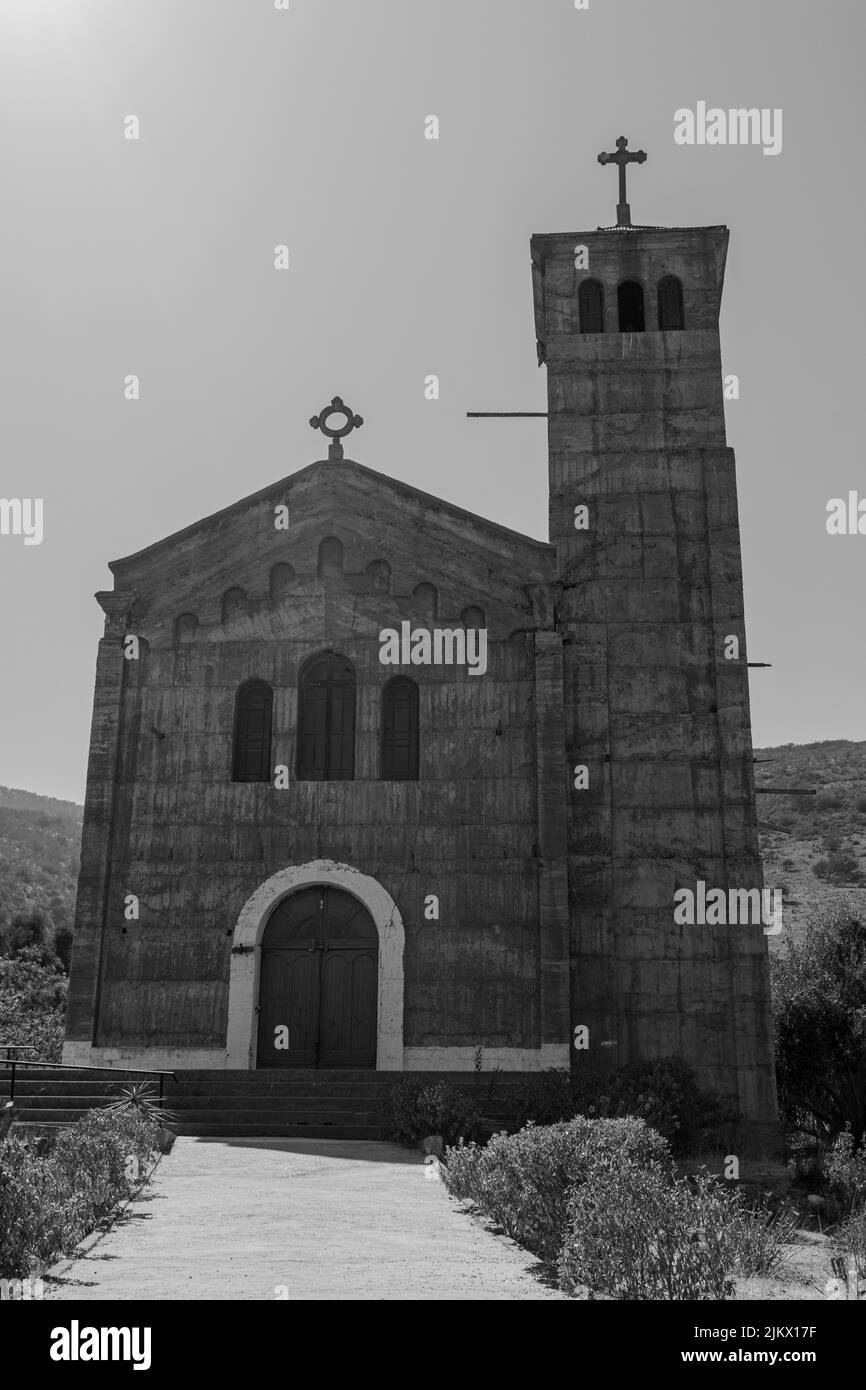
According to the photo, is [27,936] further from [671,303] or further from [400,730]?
[671,303]

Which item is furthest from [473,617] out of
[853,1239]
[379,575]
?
[853,1239]

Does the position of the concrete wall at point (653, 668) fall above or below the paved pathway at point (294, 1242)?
above

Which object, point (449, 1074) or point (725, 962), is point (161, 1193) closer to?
point (449, 1074)

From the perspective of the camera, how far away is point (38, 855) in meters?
93.7

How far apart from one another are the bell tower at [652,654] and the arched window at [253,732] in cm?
541

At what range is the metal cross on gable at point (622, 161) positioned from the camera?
27.0m

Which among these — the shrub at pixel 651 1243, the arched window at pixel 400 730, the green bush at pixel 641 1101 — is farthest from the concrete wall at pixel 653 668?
the shrub at pixel 651 1243

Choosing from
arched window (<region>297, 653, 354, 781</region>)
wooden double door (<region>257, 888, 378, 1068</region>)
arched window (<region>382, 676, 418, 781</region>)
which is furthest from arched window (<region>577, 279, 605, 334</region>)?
wooden double door (<region>257, 888, 378, 1068</region>)

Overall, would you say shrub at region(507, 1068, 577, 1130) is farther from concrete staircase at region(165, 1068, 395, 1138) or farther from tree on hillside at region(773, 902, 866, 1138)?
tree on hillside at region(773, 902, 866, 1138)

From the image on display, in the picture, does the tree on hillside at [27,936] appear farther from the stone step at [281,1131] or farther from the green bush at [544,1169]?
the green bush at [544,1169]

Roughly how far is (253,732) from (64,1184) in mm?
13134

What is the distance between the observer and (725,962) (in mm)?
21266

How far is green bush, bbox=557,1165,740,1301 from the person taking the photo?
707cm
